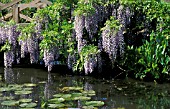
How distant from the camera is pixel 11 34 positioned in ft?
33.4

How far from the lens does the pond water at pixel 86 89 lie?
724 cm

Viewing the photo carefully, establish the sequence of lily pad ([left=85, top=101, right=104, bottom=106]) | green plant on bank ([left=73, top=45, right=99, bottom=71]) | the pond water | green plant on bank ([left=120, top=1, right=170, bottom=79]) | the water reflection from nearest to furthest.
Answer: lily pad ([left=85, top=101, right=104, bottom=106])
the pond water
the water reflection
green plant on bank ([left=120, top=1, right=170, bottom=79])
green plant on bank ([left=73, top=45, right=99, bottom=71])

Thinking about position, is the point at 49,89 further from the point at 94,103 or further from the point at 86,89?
the point at 94,103

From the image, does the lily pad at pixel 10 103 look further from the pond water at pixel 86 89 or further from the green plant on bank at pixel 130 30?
the green plant on bank at pixel 130 30

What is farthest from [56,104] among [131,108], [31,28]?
[31,28]

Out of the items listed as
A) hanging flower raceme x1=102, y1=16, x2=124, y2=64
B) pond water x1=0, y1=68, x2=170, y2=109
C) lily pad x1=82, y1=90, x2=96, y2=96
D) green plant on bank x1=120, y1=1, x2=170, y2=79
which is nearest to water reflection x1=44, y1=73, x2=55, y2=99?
pond water x1=0, y1=68, x2=170, y2=109

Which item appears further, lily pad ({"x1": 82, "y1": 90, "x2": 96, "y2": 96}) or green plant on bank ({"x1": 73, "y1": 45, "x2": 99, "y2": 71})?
green plant on bank ({"x1": 73, "y1": 45, "x2": 99, "y2": 71})

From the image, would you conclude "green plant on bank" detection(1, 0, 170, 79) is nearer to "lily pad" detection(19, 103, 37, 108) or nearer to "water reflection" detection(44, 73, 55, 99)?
"water reflection" detection(44, 73, 55, 99)

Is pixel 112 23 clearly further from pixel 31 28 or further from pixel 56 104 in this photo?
pixel 56 104

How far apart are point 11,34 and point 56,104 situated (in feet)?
11.9

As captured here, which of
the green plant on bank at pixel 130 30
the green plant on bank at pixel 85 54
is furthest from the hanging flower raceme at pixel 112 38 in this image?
the green plant on bank at pixel 85 54

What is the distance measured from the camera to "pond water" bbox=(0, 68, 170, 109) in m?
7.24

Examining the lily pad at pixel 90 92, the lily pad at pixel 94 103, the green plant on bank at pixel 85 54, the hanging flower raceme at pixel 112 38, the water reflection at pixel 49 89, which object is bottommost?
the lily pad at pixel 94 103

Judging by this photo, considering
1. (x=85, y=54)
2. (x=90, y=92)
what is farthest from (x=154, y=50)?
(x=90, y=92)
